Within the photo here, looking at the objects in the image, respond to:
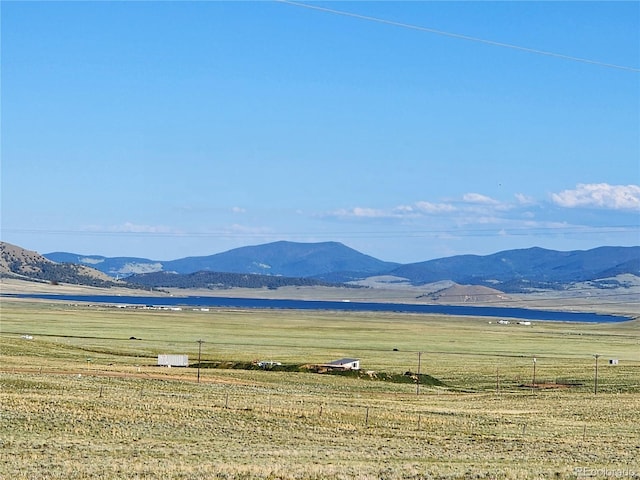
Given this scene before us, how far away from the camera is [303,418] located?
4356cm

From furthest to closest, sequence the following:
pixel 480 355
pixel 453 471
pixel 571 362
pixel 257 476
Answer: pixel 480 355 < pixel 571 362 < pixel 453 471 < pixel 257 476

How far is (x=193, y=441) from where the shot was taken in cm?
3569

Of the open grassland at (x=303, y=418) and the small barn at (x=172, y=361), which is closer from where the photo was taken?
the open grassland at (x=303, y=418)

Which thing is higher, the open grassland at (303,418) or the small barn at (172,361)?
the open grassland at (303,418)

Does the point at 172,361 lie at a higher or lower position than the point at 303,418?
lower

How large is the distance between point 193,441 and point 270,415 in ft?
28.0

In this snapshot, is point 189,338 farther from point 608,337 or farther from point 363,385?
point 608,337

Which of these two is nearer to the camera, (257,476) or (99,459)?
(257,476)

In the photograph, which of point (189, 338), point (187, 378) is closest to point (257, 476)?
point (187, 378)

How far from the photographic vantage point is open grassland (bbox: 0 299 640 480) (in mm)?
29797

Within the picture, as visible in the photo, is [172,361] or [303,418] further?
[172,361]

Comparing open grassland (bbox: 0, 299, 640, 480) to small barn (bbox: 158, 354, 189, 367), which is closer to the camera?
open grassland (bbox: 0, 299, 640, 480)

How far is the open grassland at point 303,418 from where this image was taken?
29797 mm

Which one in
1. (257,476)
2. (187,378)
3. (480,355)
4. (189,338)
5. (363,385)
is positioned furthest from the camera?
(189,338)
